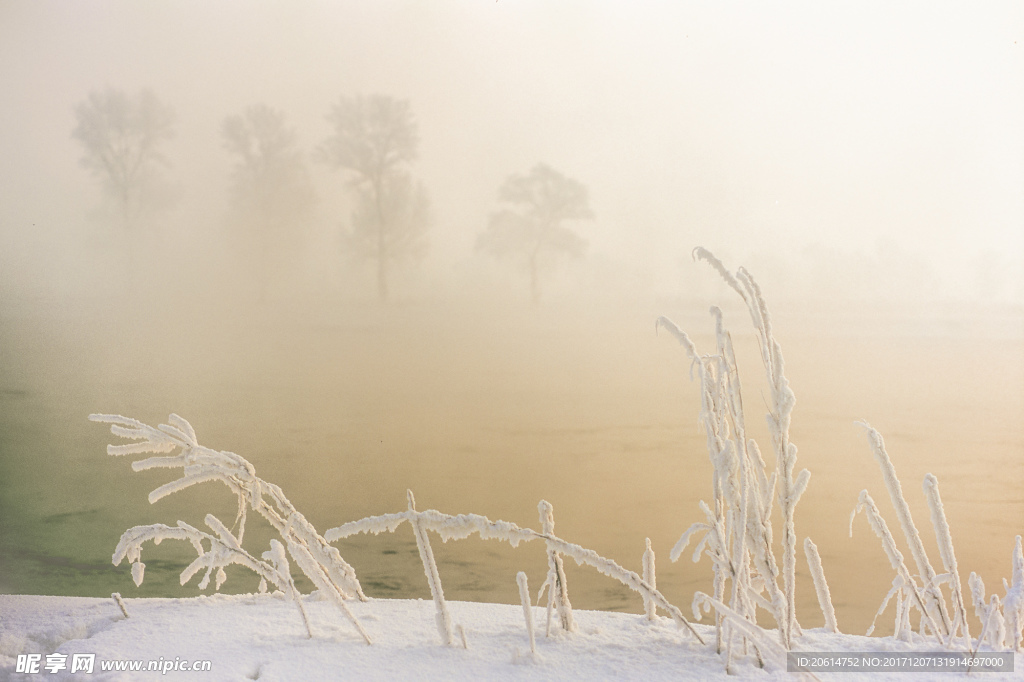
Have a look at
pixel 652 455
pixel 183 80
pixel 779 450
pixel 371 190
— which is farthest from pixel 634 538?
pixel 183 80

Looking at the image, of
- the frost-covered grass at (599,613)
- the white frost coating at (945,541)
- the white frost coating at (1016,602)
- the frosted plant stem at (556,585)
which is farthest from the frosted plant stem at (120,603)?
the white frost coating at (1016,602)

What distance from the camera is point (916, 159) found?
78.8 inches

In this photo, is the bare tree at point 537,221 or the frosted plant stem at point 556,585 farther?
the bare tree at point 537,221

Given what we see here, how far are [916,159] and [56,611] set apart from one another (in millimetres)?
2363

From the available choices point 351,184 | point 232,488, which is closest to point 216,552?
point 232,488

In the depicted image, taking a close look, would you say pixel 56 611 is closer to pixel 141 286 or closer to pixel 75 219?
pixel 141 286

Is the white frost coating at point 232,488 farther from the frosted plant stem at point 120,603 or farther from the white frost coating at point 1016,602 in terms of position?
the white frost coating at point 1016,602

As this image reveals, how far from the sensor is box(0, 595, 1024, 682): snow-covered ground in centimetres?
105

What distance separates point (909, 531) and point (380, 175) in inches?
63.0

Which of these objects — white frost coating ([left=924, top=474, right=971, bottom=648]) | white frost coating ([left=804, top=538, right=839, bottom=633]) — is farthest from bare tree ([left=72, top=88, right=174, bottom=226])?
white frost coating ([left=924, top=474, right=971, bottom=648])

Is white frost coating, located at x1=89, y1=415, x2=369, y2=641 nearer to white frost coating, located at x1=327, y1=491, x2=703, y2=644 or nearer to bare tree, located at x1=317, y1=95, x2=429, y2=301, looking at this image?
white frost coating, located at x1=327, y1=491, x2=703, y2=644

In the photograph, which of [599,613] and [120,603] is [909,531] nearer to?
[599,613]

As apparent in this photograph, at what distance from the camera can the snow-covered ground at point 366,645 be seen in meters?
1.05

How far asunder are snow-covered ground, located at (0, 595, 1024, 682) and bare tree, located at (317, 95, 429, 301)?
3.34ft
